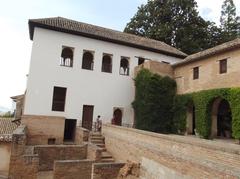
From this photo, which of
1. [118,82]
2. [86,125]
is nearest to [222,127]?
[118,82]

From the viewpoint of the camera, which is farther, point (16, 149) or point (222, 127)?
point (222, 127)

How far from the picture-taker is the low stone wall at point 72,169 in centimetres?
1045

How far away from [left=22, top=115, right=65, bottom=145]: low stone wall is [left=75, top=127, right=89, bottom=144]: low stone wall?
1.11 meters

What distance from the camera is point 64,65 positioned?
55.2 ft

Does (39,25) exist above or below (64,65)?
above

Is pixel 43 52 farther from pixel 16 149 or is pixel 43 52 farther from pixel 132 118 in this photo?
pixel 132 118

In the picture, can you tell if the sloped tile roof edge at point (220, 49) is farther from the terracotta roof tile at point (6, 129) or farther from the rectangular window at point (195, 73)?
the terracotta roof tile at point (6, 129)

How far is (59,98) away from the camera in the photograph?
16.7 m

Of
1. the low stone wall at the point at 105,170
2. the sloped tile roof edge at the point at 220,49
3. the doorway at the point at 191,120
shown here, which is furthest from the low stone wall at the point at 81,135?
the sloped tile roof edge at the point at 220,49

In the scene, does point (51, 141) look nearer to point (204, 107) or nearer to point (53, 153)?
point (53, 153)

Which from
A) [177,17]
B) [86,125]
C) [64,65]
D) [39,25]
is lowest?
[86,125]

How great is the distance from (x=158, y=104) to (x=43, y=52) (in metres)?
9.23

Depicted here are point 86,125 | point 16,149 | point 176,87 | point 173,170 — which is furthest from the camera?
point 176,87

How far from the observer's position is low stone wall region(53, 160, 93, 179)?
34.3ft
